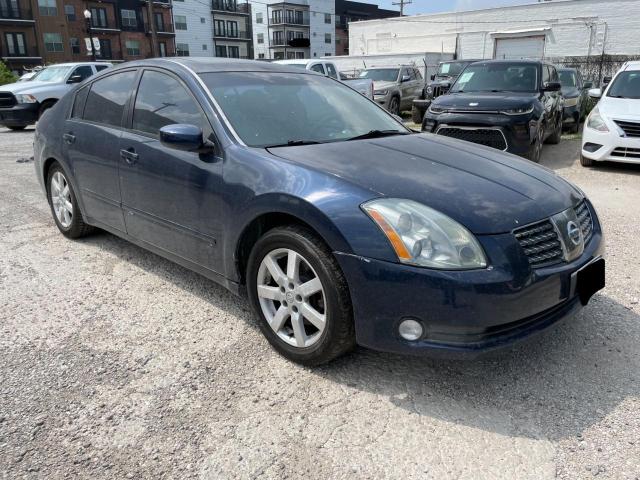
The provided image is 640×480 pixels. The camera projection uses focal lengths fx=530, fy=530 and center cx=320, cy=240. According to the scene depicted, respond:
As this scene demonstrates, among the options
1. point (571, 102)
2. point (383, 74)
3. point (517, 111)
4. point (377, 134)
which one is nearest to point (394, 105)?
point (383, 74)

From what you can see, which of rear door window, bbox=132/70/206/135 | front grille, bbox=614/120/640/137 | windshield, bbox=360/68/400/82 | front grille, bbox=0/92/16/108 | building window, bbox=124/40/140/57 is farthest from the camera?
building window, bbox=124/40/140/57

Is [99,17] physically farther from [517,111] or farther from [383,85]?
[517,111]

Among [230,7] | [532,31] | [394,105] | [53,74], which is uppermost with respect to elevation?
[230,7]

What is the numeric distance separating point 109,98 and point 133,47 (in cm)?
5764

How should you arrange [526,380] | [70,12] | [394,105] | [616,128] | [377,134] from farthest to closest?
[70,12] → [394,105] → [616,128] → [377,134] → [526,380]

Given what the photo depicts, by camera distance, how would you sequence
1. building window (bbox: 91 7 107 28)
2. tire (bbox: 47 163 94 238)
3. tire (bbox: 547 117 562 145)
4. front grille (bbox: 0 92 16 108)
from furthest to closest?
1. building window (bbox: 91 7 107 28)
2. front grille (bbox: 0 92 16 108)
3. tire (bbox: 547 117 562 145)
4. tire (bbox: 47 163 94 238)

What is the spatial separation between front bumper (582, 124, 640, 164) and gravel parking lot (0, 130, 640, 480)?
4860 millimetres

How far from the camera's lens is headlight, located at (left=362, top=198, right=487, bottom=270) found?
233 cm

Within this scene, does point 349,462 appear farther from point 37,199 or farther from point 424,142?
point 37,199

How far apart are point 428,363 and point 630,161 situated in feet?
21.6

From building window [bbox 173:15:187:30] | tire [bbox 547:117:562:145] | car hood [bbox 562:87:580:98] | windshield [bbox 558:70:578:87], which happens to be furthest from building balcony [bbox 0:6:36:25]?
tire [bbox 547:117:562:145]

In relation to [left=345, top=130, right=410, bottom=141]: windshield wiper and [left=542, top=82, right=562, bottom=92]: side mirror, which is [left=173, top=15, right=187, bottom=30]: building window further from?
[left=345, top=130, right=410, bottom=141]: windshield wiper

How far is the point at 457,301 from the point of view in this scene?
7.53ft

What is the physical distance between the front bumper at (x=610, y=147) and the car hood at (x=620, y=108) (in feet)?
0.79
